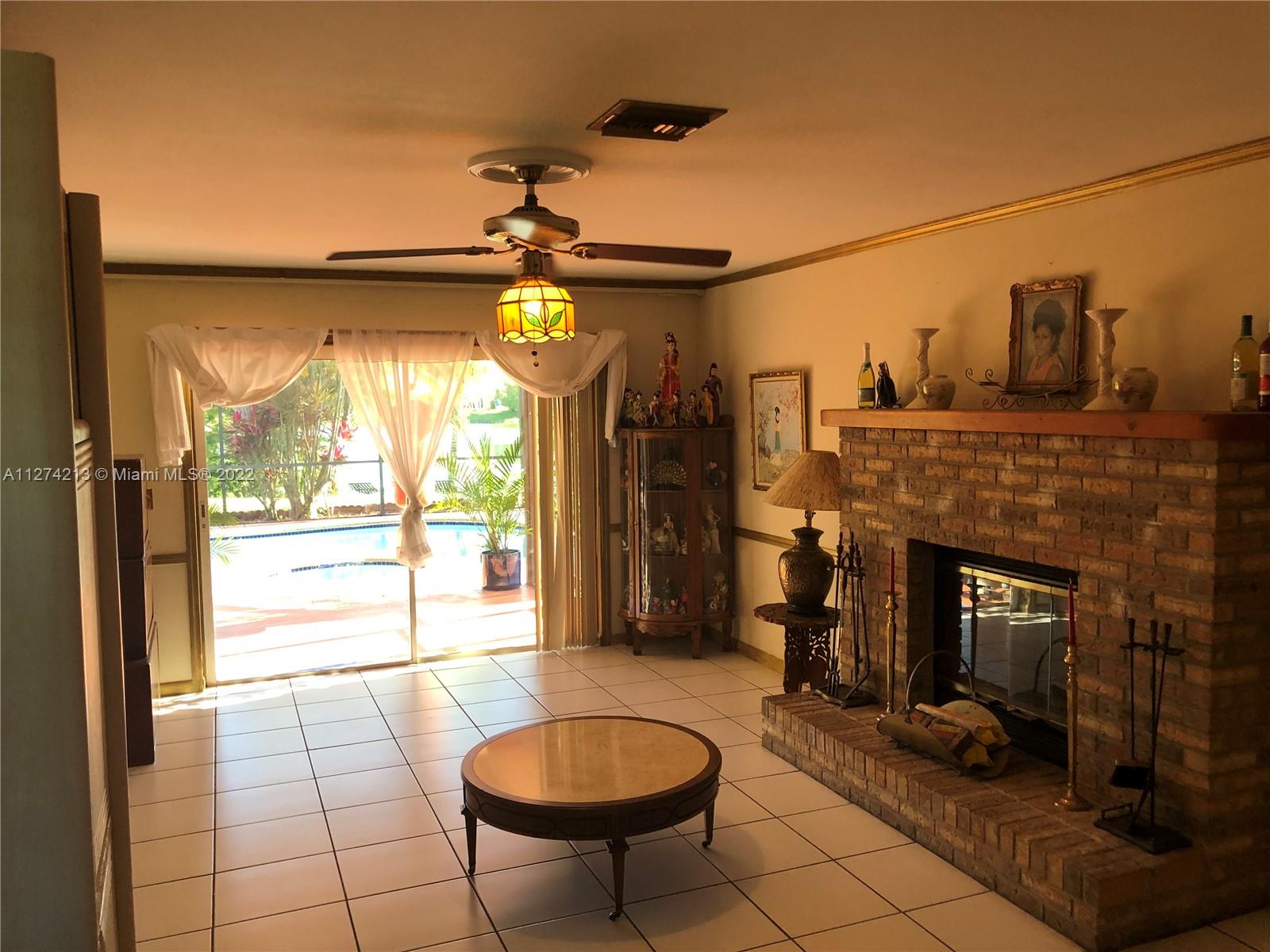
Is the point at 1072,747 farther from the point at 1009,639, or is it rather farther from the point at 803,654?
the point at 803,654

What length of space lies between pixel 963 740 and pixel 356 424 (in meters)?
4.14

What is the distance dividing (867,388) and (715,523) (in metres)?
1.97

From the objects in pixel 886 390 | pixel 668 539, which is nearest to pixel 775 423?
pixel 668 539

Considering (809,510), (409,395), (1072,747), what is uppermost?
(409,395)

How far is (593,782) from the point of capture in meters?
3.31

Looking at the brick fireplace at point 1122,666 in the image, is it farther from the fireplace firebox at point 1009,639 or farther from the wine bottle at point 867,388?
the wine bottle at point 867,388

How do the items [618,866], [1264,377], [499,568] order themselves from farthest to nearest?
[499,568] < [618,866] < [1264,377]

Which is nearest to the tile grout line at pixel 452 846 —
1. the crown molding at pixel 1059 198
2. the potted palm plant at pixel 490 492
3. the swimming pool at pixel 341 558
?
the swimming pool at pixel 341 558

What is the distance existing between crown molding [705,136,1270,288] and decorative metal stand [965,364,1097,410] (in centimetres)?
66

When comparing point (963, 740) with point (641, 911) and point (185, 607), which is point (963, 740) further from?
point (185, 607)

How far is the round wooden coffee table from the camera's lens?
10.2 feet

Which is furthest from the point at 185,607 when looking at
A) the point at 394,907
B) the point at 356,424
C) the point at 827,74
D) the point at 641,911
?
the point at 827,74

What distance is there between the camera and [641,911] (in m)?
3.16

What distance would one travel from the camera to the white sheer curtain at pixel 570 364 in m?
6.10
